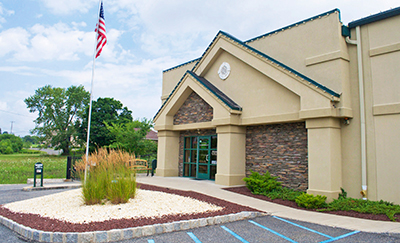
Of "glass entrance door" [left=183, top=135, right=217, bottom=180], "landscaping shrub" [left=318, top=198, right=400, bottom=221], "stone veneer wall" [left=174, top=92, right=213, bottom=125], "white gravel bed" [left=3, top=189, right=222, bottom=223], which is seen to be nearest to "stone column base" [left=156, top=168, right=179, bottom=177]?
"glass entrance door" [left=183, top=135, right=217, bottom=180]

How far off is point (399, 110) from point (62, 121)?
54852 millimetres

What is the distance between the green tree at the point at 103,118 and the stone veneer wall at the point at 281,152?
1352 inches

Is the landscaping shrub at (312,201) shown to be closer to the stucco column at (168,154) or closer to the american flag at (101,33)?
the stucco column at (168,154)

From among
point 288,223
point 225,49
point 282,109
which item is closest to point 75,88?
point 225,49

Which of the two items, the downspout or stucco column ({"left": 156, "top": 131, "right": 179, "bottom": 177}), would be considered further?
stucco column ({"left": 156, "top": 131, "right": 179, "bottom": 177})

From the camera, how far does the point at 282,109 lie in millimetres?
10852

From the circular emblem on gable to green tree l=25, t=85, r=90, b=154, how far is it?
4400 cm

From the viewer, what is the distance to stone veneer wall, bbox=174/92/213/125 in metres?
13.9

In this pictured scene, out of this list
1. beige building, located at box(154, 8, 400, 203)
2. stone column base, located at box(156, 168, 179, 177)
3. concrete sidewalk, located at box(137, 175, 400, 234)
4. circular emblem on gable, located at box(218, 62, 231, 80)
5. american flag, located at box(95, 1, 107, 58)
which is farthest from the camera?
stone column base, located at box(156, 168, 179, 177)

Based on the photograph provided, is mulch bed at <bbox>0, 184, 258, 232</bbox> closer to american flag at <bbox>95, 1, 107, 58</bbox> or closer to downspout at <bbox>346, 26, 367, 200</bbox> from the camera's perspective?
downspout at <bbox>346, 26, 367, 200</bbox>

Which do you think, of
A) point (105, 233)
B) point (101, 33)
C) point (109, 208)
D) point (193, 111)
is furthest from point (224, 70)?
point (105, 233)

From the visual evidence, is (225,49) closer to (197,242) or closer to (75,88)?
(197,242)

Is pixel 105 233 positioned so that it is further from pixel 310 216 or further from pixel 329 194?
pixel 329 194

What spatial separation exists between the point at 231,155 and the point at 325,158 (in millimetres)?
4036
